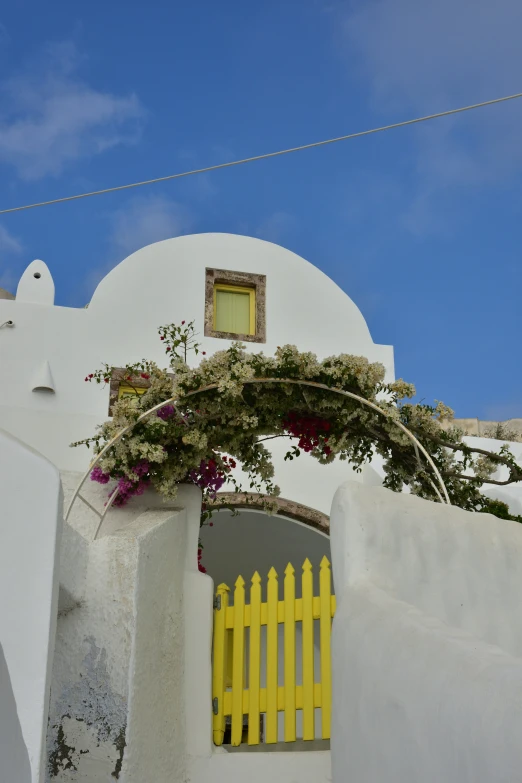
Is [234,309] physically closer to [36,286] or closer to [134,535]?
[36,286]

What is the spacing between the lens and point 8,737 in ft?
5.52

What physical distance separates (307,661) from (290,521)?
319 centimetres

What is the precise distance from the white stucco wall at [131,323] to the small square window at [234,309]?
20 centimetres

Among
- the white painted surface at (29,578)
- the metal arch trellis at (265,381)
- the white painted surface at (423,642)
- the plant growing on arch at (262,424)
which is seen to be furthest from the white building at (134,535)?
the white painted surface at (423,642)

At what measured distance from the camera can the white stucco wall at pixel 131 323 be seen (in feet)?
26.2

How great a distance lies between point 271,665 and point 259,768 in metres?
0.60

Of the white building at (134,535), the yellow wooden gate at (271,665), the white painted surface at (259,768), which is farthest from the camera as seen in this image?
the yellow wooden gate at (271,665)

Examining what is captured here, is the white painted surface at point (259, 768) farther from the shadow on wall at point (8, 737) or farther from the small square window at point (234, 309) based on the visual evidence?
the small square window at point (234, 309)

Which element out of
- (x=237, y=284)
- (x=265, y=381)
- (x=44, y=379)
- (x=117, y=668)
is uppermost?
(x=237, y=284)

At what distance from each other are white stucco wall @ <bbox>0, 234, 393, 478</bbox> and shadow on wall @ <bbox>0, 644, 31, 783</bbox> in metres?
6.12

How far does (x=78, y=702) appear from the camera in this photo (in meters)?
4.21

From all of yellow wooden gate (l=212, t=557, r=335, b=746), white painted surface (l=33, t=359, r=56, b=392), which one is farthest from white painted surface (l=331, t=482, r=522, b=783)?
white painted surface (l=33, t=359, r=56, b=392)

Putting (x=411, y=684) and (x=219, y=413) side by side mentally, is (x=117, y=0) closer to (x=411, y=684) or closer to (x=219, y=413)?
(x=219, y=413)

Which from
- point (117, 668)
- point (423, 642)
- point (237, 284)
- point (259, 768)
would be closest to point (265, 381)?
point (117, 668)
